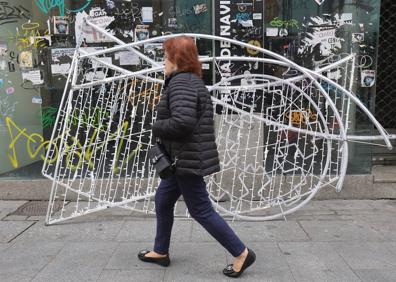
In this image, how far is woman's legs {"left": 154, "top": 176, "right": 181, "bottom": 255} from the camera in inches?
144

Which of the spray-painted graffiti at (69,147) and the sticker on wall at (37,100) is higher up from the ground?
the sticker on wall at (37,100)

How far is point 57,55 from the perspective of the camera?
5.63 metres

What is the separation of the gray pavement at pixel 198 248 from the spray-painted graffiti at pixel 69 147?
0.61 metres

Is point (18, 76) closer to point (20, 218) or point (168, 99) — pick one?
point (20, 218)

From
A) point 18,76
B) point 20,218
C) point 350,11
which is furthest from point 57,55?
point 350,11

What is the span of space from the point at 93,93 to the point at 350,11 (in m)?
3.24

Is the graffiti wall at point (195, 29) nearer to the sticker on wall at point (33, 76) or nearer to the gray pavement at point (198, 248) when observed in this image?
the sticker on wall at point (33, 76)

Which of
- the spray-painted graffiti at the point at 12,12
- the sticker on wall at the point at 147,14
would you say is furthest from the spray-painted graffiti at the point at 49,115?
the sticker on wall at the point at 147,14

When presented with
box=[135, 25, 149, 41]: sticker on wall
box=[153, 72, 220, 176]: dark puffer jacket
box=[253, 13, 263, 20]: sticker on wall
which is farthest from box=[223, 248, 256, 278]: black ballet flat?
box=[135, 25, 149, 41]: sticker on wall

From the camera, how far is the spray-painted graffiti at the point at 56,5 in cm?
553

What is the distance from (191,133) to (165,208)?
0.74 m

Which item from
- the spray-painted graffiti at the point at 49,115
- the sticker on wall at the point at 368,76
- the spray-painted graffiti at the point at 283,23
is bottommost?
the spray-painted graffiti at the point at 49,115

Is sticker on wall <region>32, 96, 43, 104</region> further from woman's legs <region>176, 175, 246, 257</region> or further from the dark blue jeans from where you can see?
woman's legs <region>176, 175, 246, 257</region>

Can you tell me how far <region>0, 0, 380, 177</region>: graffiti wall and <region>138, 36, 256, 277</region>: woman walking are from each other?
2.14m
